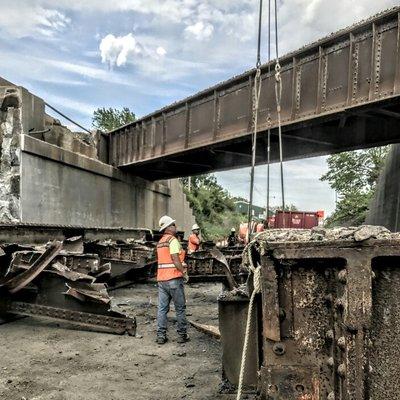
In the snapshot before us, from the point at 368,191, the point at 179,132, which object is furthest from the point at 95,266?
the point at 368,191

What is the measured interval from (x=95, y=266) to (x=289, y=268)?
230 inches

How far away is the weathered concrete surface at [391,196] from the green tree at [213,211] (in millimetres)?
25282

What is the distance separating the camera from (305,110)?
43.4ft

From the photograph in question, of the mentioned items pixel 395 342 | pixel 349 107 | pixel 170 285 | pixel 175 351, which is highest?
pixel 349 107

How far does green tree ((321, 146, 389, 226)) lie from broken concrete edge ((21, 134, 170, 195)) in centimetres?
2151

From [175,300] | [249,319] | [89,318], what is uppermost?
[249,319]

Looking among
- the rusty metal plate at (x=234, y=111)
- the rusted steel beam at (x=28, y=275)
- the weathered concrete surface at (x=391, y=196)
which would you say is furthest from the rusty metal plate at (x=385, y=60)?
the rusted steel beam at (x=28, y=275)

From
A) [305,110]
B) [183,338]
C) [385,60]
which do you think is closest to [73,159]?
[305,110]

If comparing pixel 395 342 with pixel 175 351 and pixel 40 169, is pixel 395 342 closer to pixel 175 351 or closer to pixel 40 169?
pixel 175 351

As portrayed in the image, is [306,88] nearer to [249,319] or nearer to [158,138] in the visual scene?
[158,138]

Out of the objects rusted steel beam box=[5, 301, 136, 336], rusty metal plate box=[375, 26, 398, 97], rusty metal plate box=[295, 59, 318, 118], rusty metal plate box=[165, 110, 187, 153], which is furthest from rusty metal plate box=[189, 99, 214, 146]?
rusted steel beam box=[5, 301, 136, 336]

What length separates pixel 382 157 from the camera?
137 feet

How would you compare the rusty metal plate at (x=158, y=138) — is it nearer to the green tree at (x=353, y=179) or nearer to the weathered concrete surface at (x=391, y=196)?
the weathered concrete surface at (x=391, y=196)

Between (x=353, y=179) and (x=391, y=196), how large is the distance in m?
24.0
